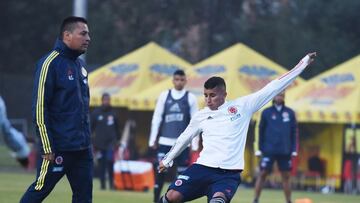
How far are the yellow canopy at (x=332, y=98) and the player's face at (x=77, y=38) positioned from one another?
15874mm

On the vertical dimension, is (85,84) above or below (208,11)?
below

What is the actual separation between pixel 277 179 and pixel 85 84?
1784 cm

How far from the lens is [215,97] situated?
11469 mm

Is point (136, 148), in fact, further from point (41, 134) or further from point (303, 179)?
point (41, 134)

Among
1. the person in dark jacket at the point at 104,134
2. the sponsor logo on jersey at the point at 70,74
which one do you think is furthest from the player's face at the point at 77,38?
the person in dark jacket at the point at 104,134

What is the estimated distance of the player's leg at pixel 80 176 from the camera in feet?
35.4

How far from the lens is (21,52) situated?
1946 inches

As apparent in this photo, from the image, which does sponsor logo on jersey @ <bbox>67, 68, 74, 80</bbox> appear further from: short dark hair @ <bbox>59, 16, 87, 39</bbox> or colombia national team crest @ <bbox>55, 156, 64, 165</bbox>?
colombia national team crest @ <bbox>55, 156, 64, 165</bbox>

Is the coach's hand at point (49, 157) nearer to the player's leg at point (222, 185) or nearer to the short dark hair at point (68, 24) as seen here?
the short dark hair at point (68, 24)

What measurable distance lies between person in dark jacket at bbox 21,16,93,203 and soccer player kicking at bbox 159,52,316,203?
103 cm

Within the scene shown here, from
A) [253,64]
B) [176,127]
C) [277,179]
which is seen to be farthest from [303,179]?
[176,127]

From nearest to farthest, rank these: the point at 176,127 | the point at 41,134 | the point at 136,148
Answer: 1. the point at 41,134
2. the point at 176,127
3. the point at 136,148

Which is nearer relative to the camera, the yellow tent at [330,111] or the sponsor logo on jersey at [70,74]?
the sponsor logo on jersey at [70,74]

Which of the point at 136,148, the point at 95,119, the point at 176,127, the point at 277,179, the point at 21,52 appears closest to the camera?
the point at 176,127
